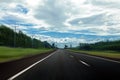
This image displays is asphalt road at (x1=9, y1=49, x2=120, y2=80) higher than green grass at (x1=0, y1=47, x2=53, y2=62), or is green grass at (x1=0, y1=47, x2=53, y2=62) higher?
green grass at (x1=0, y1=47, x2=53, y2=62)

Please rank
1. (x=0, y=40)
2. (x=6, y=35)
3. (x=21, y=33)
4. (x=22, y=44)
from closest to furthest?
1. (x=0, y=40)
2. (x=6, y=35)
3. (x=22, y=44)
4. (x=21, y=33)

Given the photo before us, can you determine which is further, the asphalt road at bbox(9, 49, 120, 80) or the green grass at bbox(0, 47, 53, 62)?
the green grass at bbox(0, 47, 53, 62)

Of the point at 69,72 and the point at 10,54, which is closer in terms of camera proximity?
the point at 69,72

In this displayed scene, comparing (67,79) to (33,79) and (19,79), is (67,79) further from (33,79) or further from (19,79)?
(19,79)

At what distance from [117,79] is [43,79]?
2896mm

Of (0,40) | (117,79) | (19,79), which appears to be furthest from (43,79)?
(0,40)

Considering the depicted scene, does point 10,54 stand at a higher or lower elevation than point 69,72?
higher

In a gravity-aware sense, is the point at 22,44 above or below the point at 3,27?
below

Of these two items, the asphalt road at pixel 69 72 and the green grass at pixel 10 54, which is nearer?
the asphalt road at pixel 69 72

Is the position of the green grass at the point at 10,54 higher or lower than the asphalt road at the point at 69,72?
higher

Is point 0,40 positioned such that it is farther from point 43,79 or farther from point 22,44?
point 43,79

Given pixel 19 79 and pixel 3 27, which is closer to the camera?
pixel 19 79

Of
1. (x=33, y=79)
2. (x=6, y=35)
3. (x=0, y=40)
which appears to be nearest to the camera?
(x=33, y=79)

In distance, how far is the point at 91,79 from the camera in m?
8.54
